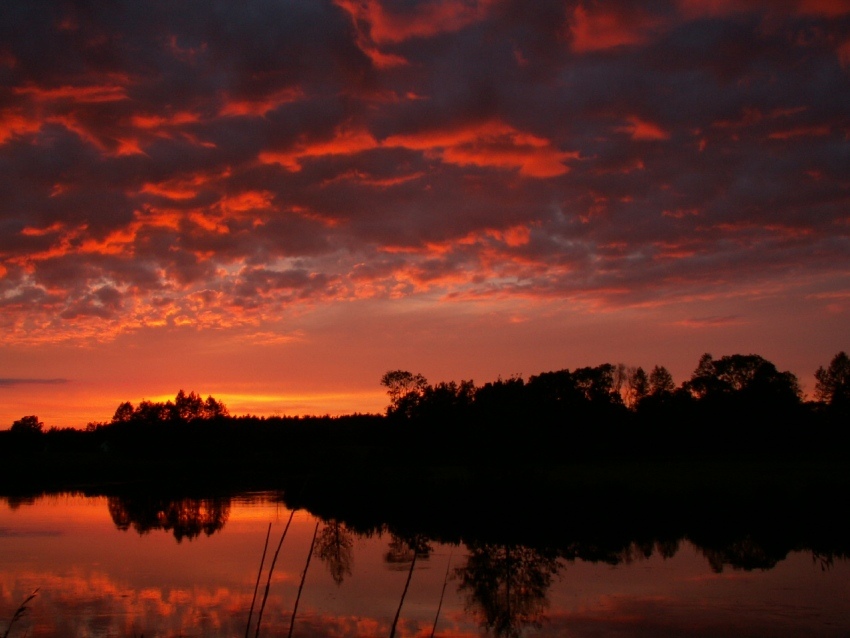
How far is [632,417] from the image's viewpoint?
89.9 meters

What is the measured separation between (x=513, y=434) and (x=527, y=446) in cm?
88

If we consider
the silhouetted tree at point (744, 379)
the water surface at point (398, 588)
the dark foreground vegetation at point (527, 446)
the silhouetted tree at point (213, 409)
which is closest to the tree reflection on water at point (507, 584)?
the water surface at point (398, 588)

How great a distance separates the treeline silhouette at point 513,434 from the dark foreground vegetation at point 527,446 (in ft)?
0.45

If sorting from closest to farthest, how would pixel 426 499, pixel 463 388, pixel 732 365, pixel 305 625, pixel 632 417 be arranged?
pixel 305 625 < pixel 426 499 < pixel 463 388 < pixel 632 417 < pixel 732 365

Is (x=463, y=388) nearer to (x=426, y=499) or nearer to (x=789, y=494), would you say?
(x=426, y=499)

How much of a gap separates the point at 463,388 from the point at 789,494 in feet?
122

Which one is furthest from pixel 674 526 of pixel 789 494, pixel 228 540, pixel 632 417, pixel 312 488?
pixel 632 417

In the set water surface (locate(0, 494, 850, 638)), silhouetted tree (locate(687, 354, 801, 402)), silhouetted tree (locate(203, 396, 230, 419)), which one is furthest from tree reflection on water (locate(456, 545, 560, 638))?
silhouetted tree (locate(203, 396, 230, 419))

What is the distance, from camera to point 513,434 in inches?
1400

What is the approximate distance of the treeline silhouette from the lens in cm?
3847

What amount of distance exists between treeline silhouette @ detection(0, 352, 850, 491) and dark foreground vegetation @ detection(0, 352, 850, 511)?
0.45 ft

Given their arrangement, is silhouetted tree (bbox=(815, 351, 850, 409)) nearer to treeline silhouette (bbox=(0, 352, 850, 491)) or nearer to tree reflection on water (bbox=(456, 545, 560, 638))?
treeline silhouette (bbox=(0, 352, 850, 491))

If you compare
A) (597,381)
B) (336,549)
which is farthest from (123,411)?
(336,549)

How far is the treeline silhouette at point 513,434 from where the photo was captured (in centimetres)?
3847
